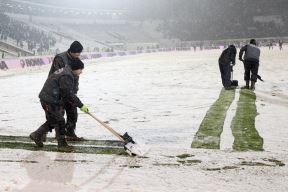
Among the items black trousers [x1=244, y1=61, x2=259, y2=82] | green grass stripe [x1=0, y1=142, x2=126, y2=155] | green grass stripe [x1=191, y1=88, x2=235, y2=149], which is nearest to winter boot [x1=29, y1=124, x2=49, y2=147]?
green grass stripe [x1=0, y1=142, x2=126, y2=155]

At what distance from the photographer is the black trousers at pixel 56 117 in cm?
600

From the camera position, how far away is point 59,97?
6008 mm

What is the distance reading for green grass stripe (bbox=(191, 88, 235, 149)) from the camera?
20.8ft

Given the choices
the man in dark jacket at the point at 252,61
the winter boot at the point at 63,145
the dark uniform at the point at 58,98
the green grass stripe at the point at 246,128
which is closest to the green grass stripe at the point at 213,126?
the green grass stripe at the point at 246,128

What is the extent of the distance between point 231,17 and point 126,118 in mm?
84638

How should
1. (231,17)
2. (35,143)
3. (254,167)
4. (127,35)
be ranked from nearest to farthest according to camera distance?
(254,167)
(35,143)
(127,35)
(231,17)

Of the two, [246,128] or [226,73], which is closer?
[246,128]

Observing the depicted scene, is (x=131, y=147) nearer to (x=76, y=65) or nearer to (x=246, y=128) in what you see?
(x=76, y=65)

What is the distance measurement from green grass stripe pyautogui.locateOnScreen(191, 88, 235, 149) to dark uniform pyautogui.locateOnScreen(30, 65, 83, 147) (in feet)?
6.42

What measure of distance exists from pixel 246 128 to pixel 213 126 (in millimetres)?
594

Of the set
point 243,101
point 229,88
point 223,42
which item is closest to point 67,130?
point 243,101

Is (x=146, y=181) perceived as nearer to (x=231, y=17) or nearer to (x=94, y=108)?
(x=94, y=108)

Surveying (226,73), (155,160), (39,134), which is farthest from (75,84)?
(226,73)

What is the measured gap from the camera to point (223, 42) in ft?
247
